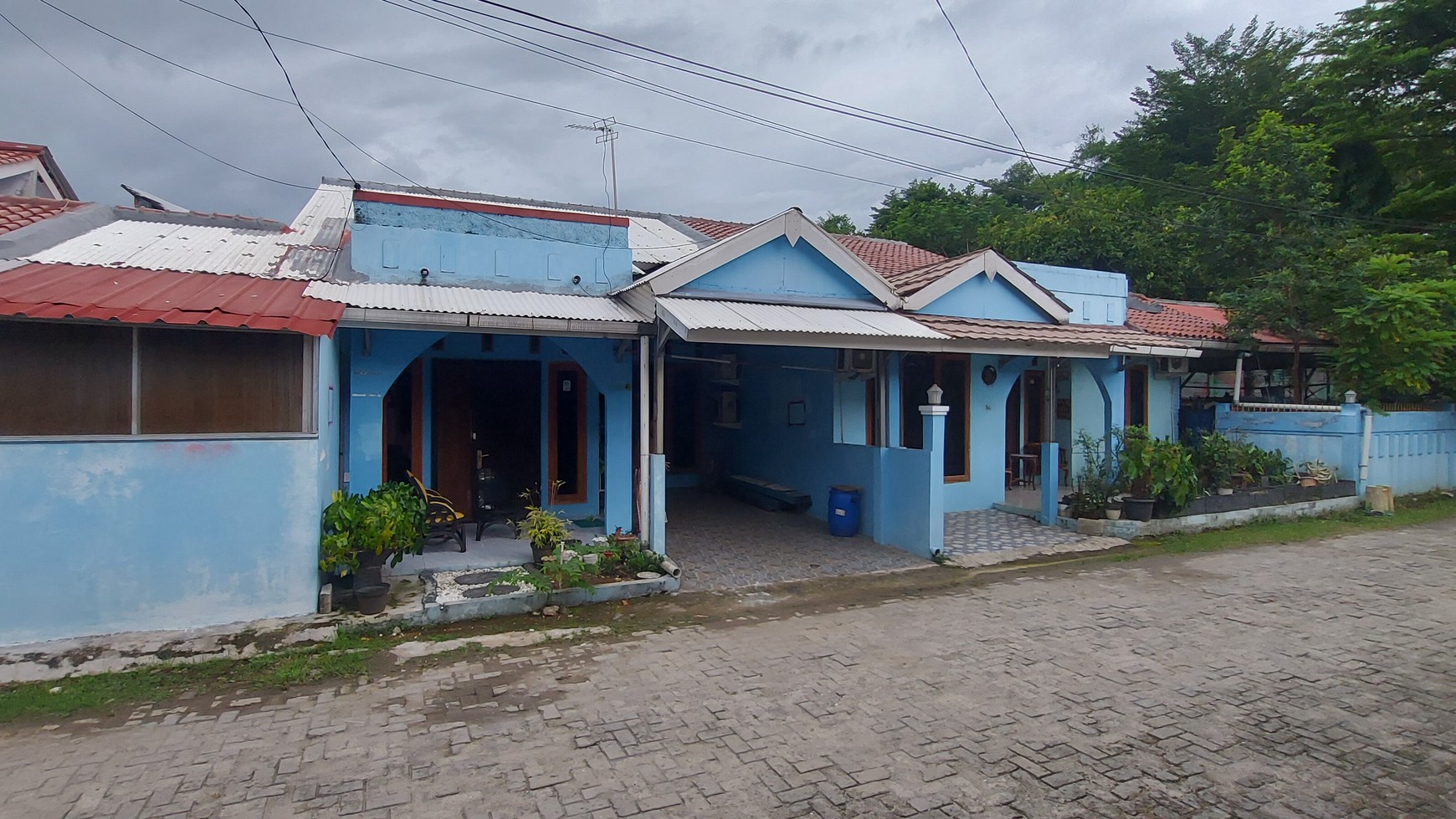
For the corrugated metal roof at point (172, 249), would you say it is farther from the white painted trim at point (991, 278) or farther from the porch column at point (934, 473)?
the white painted trim at point (991, 278)

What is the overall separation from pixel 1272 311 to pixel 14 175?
2029 cm

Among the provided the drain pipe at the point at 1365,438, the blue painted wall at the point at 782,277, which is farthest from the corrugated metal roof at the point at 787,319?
the drain pipe at the point at 1365,438

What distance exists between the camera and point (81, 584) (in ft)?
17.5

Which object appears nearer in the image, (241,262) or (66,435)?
(66,435)

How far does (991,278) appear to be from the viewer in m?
11.1

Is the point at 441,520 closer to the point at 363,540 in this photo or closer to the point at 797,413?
the point at 363,540

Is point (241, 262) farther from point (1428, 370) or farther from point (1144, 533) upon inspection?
point (1428, 370)

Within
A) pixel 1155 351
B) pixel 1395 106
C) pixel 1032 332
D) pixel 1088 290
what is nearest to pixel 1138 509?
pixel 1155 351

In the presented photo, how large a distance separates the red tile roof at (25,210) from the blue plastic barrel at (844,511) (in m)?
9.27

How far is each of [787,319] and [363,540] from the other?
15.7 ft

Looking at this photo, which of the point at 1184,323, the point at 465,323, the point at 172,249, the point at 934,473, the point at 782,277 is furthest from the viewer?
the point at 1184,323

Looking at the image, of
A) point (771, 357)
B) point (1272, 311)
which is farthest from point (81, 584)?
point (1272, 311)

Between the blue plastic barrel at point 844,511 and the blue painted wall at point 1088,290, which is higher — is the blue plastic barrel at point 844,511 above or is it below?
below

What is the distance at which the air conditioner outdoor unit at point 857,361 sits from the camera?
9.61 metres
